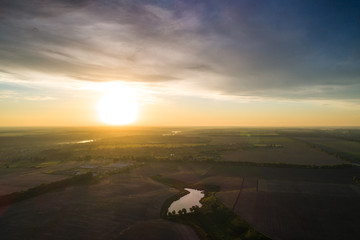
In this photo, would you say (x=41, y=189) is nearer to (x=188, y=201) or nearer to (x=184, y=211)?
(x=188, y=201)

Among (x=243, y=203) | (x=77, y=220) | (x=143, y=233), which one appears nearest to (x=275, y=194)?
(x=243, y=203)

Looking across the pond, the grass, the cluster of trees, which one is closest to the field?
the grass

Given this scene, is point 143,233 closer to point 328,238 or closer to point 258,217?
point 258,217

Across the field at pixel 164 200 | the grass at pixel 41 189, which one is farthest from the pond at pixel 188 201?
the grass at pixel 41 189

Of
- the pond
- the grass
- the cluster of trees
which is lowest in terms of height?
the pond

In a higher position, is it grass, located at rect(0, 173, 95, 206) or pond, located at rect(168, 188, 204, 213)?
grass, located at rect(0, 173, 95, 206)

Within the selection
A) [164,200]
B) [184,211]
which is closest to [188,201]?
[164,200]

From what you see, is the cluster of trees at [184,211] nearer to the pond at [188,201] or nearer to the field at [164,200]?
the pond at [188,201]

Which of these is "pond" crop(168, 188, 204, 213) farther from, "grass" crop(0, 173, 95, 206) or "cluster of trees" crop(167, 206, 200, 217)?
"grass" crop(0, 173, 95, 206)
